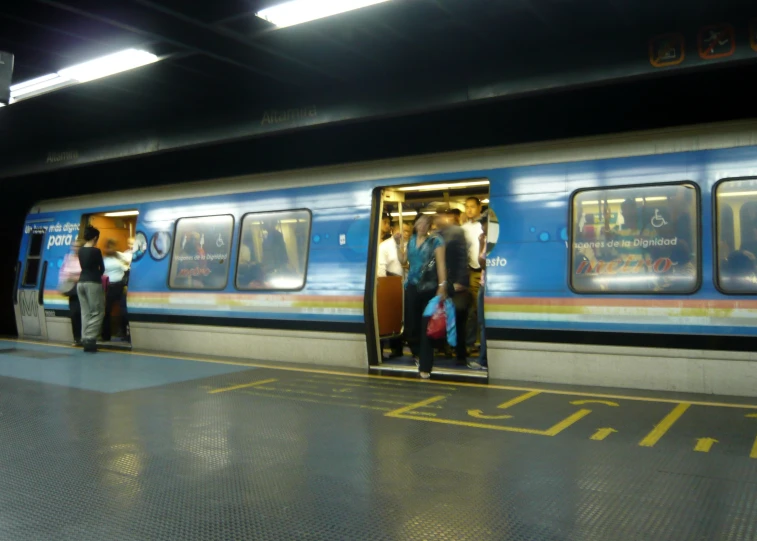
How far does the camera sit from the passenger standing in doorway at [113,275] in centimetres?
1084

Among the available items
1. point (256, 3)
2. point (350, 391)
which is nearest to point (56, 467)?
point (350, 391)

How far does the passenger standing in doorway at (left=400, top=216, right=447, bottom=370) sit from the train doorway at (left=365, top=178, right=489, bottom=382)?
0.01m

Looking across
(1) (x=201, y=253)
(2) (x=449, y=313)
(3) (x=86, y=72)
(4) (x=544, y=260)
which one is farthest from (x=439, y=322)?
(3) (x=86, y=72)

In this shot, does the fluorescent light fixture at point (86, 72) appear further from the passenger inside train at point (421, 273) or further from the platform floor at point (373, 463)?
the platform floor at point (373, 463)

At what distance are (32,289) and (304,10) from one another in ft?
28.3

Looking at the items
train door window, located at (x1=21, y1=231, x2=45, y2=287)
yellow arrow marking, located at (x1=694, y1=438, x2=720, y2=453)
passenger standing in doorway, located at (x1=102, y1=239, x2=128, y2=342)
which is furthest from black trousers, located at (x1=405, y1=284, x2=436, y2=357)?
train door window, located at (x1=21, y1=231, x2=45, y2=287)

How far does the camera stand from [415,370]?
24.5ft

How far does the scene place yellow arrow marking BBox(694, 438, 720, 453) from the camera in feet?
14.1

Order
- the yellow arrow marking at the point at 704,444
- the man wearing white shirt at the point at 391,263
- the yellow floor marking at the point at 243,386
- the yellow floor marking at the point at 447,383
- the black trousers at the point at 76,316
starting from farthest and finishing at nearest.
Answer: the black trousers at the point at 76,316
the man wearing white shirt at the point at 391,263
the yellow floor marking at the point at 243,386
the yellow floor marking at the point at 447,383
the yellow arrow marking at the point at 704,444

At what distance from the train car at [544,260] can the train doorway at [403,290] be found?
62 millimetres

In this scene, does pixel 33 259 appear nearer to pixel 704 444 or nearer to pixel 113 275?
pixel 113 275

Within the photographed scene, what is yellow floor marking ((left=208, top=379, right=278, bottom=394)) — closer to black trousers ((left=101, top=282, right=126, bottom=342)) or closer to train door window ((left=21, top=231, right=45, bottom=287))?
black trousers ((left=101, top=282, right=126, bottom=342))

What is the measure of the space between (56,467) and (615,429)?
3.79 meters

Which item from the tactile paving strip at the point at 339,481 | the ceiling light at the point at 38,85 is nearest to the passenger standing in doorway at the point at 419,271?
the tactile paving strip at the point at 339,481
